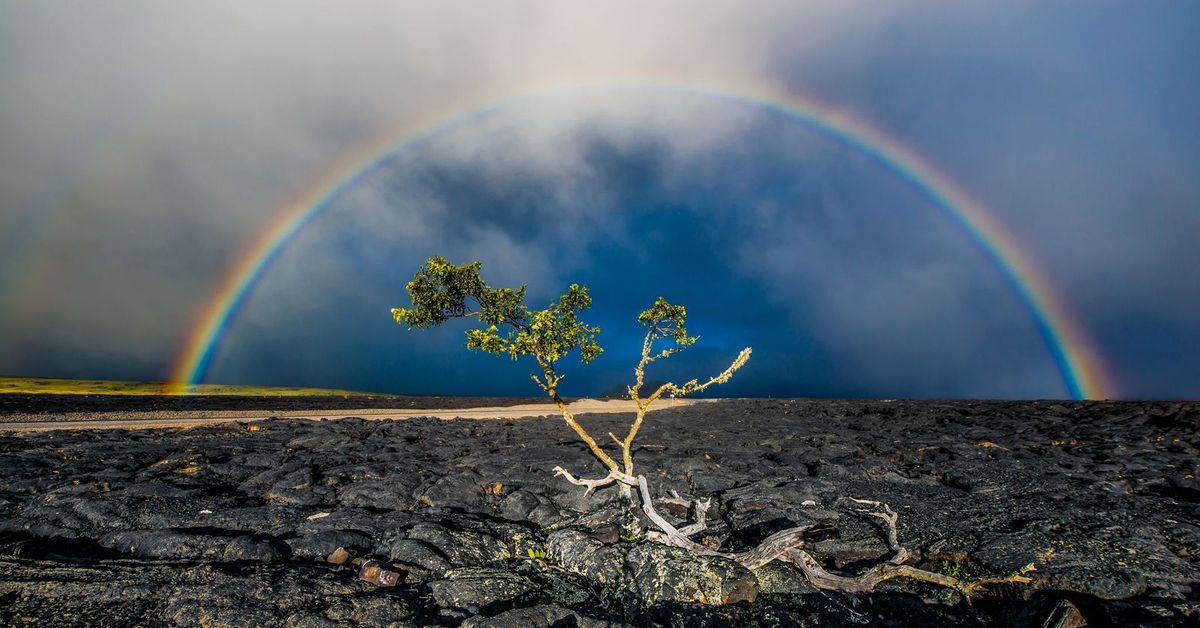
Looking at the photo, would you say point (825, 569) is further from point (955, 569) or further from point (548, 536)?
point (548, 536)

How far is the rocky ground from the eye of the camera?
8.27 m

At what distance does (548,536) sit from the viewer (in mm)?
12125

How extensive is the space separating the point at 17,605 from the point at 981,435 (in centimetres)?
3548

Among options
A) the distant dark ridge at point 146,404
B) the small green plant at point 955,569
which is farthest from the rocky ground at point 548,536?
the distant dark ridge at point 146,404

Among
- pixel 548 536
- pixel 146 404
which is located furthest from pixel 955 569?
pixel 146 404

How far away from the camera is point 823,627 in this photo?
27.0ft

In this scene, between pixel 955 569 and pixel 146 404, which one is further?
pixel 146 404

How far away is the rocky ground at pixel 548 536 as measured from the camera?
8273 mm

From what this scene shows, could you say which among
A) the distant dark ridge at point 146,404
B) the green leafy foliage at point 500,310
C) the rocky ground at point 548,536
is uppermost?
the green leafy foliage at point 500,310

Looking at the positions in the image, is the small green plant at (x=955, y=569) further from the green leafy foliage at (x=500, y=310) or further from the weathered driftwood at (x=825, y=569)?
the green leafy foliage at (x=500, y=310)

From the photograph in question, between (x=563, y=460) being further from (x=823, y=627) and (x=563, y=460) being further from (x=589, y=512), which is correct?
(x=823, y=627)

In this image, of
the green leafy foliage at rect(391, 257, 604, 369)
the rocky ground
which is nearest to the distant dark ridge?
the rocky ground

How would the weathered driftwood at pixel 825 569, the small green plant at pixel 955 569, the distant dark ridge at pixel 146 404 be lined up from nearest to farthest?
the weathered driftwood at pixel 825 569 → the small green plant at pixel 955 569 → the distant dark ridge at pixel 146 404

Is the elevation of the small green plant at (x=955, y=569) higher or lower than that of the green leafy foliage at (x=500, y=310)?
lower
